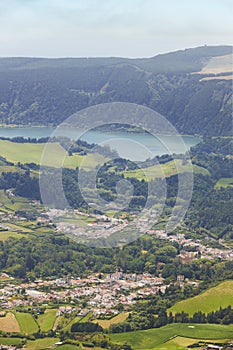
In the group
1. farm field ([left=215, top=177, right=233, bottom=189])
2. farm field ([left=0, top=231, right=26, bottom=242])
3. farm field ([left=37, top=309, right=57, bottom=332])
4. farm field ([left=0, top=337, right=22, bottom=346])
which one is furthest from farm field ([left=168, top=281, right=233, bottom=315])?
farm field ([left=215, top=177, right=233, bottom=189])

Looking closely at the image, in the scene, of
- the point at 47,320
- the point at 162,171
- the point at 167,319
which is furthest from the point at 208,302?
the point at 162,171

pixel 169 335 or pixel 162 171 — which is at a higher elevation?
pixel 162 171

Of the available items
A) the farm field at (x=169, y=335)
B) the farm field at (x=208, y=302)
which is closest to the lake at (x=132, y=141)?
the farm field at (x=208, y=302)

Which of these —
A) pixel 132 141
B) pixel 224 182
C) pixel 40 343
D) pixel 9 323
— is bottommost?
pixel 40 343

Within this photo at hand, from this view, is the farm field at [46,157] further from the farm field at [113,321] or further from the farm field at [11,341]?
the farm field at [11,341]

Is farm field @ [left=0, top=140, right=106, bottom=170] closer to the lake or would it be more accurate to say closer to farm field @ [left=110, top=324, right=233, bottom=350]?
the lake

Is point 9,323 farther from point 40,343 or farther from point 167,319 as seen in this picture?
point 167,319
